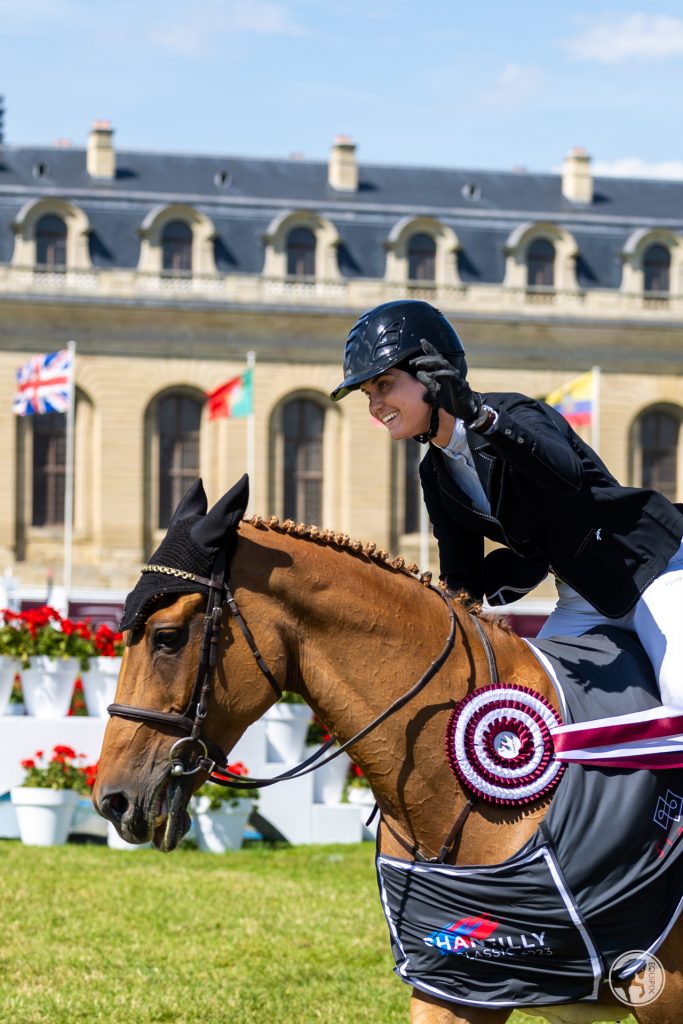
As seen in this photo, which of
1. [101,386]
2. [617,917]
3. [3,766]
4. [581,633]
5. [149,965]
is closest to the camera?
[617,917]

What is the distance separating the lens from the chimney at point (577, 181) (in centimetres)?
4725

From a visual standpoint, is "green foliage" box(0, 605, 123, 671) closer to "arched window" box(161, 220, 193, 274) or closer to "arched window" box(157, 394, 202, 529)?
"arched window" box(157, 394, 202, 529)

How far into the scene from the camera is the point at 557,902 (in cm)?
336

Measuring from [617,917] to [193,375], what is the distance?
4081 centimetres

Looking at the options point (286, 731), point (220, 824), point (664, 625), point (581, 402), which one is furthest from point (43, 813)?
point (581, 402)

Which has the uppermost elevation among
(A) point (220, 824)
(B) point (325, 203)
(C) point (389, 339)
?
(B) point (325, 203)

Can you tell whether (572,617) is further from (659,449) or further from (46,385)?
(659,449)

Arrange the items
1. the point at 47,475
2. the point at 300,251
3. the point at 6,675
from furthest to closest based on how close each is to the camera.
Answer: the point at 300,251
the point at 47,475
the point at 6,675

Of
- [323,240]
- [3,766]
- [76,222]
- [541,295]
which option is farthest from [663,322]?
[3,766]

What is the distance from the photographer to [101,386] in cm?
4334

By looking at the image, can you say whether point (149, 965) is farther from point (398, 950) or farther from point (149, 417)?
point (149, 417)

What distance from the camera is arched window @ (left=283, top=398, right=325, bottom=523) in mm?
44312

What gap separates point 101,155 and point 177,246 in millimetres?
3774

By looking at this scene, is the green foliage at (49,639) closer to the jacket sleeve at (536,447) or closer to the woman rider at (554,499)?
the woman rider at (554,499)
